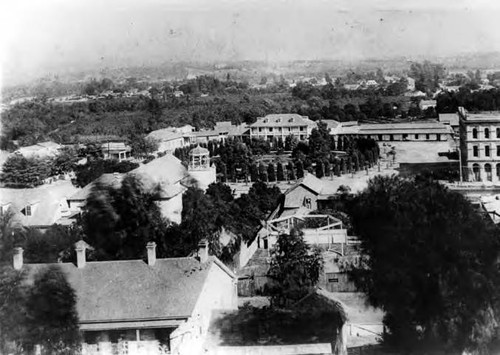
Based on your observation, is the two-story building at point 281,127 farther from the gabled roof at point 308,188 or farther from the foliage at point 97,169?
the gabled roof at point 308,188

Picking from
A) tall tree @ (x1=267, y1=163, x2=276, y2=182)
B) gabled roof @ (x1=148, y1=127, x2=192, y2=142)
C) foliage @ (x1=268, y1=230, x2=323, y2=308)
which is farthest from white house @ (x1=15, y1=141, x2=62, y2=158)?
foliage @ (x1=268, y1=230, x2=323, y2=308)

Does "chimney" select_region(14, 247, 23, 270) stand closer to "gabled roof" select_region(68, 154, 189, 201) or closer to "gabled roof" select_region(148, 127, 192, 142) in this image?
"gabled roof" select_region(68, 154, 189, 201)

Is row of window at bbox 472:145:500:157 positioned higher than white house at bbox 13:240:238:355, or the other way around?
row of window at bbox 472:145:500:157

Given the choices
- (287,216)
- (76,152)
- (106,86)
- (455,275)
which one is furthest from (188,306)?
(106,86)

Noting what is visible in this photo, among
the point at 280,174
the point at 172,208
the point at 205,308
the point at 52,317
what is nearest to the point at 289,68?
the point at 280,174

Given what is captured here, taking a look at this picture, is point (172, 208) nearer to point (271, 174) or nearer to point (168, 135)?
point (271, 174)

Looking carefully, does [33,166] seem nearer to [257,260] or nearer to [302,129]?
[257,260]

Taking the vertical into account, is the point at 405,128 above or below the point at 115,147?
above
